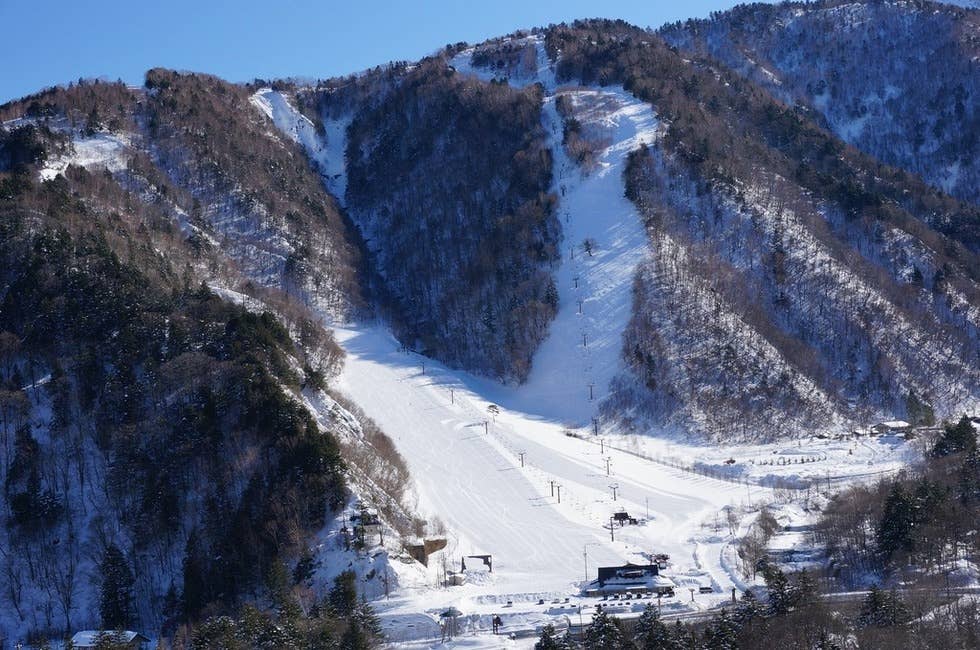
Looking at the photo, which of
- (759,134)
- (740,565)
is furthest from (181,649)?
(759,134)

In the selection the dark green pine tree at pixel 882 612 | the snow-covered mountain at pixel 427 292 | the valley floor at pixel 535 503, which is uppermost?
the snow-covered mountain at pixel 427 292

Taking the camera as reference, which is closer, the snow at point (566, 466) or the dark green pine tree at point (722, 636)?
the dark green pine tree at point (722, 636)

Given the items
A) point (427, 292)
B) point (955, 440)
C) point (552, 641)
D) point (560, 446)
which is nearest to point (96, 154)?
point (427, 292)

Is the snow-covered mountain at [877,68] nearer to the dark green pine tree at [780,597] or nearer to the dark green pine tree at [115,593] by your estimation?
the dark green pine tree at [780,597]

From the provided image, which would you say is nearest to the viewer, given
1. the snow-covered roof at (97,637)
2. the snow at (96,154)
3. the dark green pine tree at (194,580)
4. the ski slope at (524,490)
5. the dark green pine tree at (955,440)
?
the snow-covered roof at (97,637)

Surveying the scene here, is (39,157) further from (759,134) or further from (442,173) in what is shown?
(759,134)

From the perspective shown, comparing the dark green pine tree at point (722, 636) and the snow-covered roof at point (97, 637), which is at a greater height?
the dark green pine tree at point (722, 636)

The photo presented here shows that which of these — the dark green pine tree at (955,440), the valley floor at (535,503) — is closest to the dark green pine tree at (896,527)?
the valley floor at (535,503)

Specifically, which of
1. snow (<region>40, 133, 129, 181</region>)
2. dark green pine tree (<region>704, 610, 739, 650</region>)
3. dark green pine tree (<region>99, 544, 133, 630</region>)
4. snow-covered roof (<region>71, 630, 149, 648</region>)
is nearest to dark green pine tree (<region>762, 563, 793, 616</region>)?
dark green pine tree (<region>704, 610, 739, 650</region>)
